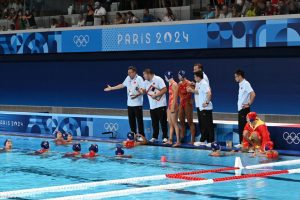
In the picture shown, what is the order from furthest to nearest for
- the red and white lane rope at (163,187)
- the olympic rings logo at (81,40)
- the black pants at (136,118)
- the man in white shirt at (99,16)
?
the man in white shirt at (99,16), the olympic rings logo at (81,40), the black pants at (136,118), the red and white lane rope at (163,187)

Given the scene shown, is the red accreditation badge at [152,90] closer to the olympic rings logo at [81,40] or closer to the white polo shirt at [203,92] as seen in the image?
the white polo shirt at [203,92]

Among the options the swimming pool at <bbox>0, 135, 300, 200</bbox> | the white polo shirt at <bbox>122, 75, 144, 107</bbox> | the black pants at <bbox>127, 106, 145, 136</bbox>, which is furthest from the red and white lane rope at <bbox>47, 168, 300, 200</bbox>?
the white polo shirt at <bbox>122, 75, 144, 107</bbox>

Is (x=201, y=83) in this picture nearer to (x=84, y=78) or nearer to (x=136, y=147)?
(x=136, y=147)

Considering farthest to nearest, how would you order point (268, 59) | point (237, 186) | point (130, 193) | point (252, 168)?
point (268, 59), point (252, 168), point (237, 186), point (130, 193)

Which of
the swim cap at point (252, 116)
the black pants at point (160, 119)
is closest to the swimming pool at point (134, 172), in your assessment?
the black pants at point (160, 119)

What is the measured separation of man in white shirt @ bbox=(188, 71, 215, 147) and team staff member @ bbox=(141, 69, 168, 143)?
36.2 inches

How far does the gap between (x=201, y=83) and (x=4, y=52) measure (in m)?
→ 11.8

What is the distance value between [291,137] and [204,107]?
1.97 metres

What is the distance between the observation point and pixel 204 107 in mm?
15172

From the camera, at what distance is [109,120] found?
1802 centimetres

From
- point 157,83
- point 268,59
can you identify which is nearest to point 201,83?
point 157,83

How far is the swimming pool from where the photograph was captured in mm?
9703

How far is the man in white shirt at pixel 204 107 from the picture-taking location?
1513 cm

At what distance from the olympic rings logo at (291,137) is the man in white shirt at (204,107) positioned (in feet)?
→ 5.29
